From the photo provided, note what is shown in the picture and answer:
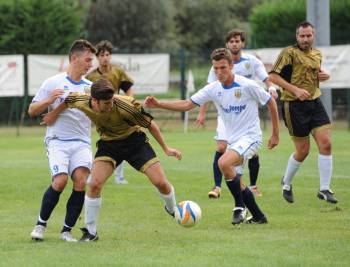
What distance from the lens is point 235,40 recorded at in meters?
11.9

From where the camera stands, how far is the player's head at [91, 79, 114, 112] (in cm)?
805

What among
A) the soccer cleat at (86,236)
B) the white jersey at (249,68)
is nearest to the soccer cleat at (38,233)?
the soccer cleat at (86,236)

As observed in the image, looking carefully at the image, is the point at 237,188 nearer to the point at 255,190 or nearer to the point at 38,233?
the point at 38,233

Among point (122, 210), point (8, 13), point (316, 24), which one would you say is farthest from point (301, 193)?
point (8, 13)

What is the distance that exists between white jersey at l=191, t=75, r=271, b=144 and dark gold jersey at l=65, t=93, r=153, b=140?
1.23 meters

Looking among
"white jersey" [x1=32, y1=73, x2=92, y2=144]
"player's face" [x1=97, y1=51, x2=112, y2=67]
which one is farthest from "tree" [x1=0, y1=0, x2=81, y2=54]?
"white jersey" [x1=32, y1=73, x2=92, y2=144]

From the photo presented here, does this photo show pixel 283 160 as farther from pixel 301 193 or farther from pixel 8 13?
pixel 8 13

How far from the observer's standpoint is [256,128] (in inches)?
380

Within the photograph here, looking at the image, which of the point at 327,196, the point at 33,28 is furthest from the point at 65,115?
the point at 33,28

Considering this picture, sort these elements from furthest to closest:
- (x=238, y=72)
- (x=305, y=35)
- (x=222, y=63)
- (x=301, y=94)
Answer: (x=238, y=72) < (x=305, y=35) < (x=301, y=94) < (x=222, y=63)

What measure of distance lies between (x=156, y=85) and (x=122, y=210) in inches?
589

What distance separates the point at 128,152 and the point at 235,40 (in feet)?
12.6

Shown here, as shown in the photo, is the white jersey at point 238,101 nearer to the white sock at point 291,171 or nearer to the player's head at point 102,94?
the player's head at point 102,94

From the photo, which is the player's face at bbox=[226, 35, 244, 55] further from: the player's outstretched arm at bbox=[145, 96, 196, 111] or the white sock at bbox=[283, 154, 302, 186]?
the player's outstretched arm at bbox=[145, 96, 196, 111]
